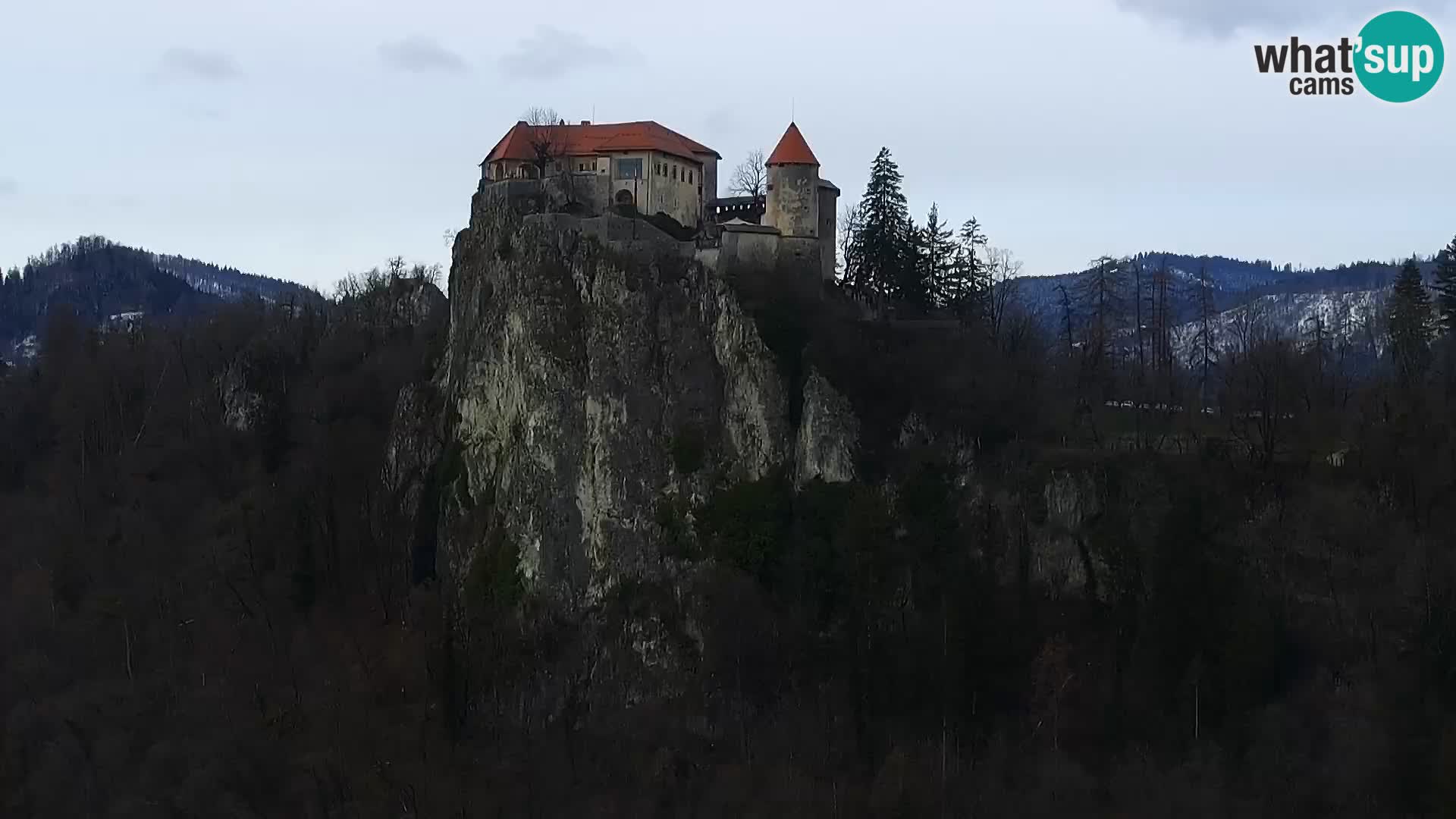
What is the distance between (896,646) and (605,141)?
19599 millimetres

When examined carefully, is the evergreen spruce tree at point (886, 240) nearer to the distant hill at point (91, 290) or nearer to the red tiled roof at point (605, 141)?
the red tiled roof at point (605, 141)

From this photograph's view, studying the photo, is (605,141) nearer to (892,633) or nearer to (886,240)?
(886,240)

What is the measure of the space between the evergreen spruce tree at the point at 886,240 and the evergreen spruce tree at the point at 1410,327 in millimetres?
16368

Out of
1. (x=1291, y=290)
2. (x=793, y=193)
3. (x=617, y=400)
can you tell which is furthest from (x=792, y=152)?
(x=1291, y=290)

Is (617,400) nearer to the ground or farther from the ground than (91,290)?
nearer to the ground

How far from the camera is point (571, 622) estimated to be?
176ft

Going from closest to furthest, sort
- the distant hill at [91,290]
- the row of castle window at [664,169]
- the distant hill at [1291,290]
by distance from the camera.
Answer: the row of castle window at [664,169] → the distant hill at [1291,290] → the distant hill at [91,290]

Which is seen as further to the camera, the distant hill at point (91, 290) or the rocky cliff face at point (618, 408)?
the distant hill at point (91, 290)

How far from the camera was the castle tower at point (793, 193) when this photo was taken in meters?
54.2

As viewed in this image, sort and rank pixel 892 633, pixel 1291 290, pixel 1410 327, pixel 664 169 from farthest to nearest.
Result: 1. pixel 1291 290
2. pixel 1410 327
3. pixel 664 169
4. pixel 892 633

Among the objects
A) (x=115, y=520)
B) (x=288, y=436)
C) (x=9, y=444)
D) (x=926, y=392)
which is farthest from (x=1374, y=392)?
(x=9, y=444)

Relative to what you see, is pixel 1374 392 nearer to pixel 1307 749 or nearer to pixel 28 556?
pixel 1307 749

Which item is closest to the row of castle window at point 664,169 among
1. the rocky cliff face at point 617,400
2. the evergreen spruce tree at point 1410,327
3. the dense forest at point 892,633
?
the rocky cliff face at point 617,400

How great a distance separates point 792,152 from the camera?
54406 mm
